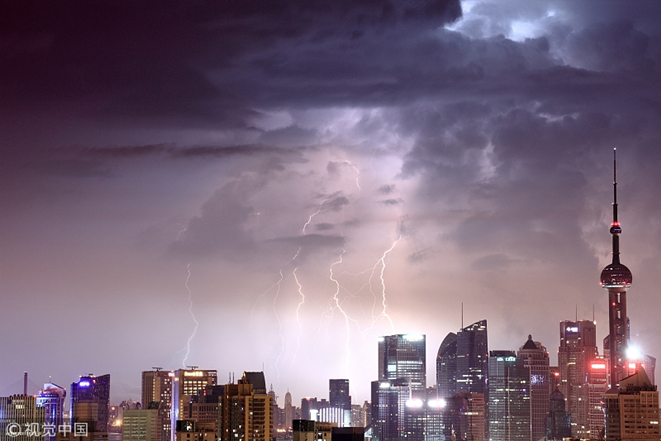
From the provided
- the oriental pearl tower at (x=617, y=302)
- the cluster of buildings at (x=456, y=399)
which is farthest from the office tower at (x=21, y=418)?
the oriental pearl tower at (x=617, y=302)

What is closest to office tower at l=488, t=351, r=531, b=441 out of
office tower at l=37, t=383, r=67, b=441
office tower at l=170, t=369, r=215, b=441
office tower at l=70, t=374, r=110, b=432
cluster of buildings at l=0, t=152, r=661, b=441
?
cluster of buildings at l=0, t=152, r=661, b=441

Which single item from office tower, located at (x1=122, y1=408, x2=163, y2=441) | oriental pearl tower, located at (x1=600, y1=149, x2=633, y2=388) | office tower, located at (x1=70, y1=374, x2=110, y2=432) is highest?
oriental pearl tower, located at (x1=600, y1=149, x2=633, y2=388)

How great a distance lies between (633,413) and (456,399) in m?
37.7

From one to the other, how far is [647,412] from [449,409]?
1477 inches

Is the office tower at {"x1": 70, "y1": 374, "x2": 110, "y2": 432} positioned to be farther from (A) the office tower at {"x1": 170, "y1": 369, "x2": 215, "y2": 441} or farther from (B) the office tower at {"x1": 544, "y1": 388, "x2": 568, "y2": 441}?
(B) the office tower at {"x1": 544, "y1": 388, "x2": 568, "y2": 441}

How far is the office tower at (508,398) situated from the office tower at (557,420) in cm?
235

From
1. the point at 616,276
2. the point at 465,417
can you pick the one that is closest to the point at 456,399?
the point at 465,417

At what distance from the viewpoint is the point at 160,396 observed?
93750 millimetres

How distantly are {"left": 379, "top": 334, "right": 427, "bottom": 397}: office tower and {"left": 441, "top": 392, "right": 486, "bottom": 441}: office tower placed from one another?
4252 mm

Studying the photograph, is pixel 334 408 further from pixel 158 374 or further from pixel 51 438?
pixel 51 438

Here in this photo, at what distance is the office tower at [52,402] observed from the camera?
73762 millimetres

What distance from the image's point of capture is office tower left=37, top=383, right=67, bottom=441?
2904 inches

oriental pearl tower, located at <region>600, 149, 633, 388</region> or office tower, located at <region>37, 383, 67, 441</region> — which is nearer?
office tower, located at <region>37, 383, 67, 441</region>

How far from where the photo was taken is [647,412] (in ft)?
258
